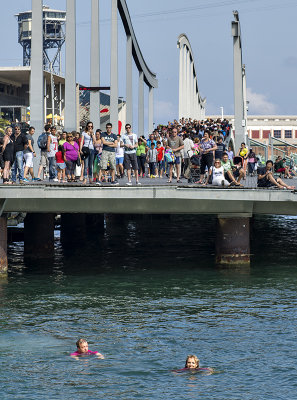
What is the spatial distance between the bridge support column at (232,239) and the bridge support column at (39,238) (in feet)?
24.3

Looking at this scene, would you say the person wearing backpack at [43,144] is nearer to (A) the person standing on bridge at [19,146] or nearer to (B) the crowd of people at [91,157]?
(B) the crowd of people at [91,157]

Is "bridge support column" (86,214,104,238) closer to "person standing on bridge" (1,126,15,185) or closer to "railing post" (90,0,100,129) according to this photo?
"railing post" (90,0,100,129)

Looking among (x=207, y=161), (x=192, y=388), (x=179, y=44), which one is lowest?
(x=192, y=388)

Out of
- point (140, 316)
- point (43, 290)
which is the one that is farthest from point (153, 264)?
point (140, 316)

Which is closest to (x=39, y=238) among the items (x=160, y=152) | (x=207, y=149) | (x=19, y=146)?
(x=160, y=152)

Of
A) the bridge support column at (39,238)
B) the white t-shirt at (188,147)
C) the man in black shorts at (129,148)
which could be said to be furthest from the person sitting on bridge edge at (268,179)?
the bridge support column at (39,238)

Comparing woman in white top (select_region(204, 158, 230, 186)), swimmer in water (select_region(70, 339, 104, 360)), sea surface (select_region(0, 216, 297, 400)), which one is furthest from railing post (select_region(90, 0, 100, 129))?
swimmer in water (select_region(70, 339, 104, 360))

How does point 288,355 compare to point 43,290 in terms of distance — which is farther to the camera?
point 43,290

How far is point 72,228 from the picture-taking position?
4503cm

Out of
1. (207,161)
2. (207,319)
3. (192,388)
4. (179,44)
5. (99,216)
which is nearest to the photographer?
(192,388)

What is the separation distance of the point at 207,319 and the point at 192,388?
6002 millimetres

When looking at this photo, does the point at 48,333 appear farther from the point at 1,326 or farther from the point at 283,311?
the point at 283,311

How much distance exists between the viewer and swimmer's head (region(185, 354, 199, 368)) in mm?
17562

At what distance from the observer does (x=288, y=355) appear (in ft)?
63.4
